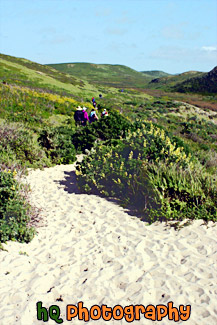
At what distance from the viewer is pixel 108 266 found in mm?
4617

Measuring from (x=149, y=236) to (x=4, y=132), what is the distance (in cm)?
721

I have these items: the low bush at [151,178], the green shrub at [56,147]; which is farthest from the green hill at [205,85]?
the low bush at [151,178]

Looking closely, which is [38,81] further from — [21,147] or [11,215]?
[11,215]

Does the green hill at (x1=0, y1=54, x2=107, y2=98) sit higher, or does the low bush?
the green hill at (x1=0, y1=54, x2=107, y2=98)

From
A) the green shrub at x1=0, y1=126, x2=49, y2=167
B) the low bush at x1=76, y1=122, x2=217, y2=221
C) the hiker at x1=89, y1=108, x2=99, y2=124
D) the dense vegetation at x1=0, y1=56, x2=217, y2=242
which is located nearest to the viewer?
the dense vegetation at x1=0, y1=56, x2=217, y2=242

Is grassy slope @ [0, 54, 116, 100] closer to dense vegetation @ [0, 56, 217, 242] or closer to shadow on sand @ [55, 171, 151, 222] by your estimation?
dense vegetation @ [0, 56, 217, 242]

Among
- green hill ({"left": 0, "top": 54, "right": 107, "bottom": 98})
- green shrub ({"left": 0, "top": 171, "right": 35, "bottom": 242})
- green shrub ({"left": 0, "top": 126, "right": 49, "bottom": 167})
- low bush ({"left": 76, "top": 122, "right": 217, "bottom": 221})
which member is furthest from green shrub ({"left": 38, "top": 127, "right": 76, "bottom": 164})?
green hill ({"left": 0, "top": 54, "right": 107, "bottom": 98})

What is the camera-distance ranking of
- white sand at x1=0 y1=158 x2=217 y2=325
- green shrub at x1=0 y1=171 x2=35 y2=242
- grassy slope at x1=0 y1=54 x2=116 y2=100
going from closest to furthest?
white sand at x1=0 y1=158 x2=217 y2=325 → green shrub at x1=0 y1=171 x2=35 y2=242 → grassy slope at x1=0 y1=54 x2=116 y2=100

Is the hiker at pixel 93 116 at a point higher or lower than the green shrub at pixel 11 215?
higher

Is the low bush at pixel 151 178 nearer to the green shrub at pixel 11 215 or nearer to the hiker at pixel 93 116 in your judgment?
the green shrub at pixel 11 215

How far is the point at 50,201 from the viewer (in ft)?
24.6

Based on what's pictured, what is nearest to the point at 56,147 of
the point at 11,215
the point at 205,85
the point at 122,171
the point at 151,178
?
the point at 122,171

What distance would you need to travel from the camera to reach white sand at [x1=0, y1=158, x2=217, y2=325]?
3.79 metres

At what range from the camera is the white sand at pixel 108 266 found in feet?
12.4
